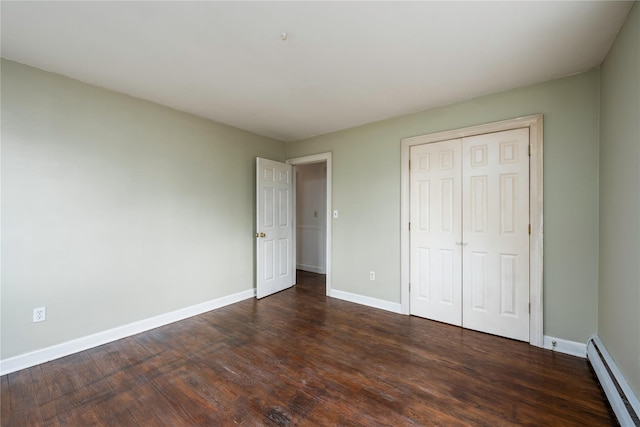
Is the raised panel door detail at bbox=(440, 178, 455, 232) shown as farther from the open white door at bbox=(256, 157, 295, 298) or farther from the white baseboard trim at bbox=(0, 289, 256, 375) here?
the white baseboard trim at bbox=(0, 289, 256, 375)

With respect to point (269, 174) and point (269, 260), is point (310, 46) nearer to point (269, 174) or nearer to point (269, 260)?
point (269, 174)

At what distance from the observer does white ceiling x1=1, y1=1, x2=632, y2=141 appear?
155 cm

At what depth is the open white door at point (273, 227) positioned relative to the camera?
12.4 feet

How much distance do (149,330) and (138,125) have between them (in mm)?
2169

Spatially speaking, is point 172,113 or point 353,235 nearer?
point 172,113

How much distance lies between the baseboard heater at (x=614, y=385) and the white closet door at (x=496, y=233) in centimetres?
47

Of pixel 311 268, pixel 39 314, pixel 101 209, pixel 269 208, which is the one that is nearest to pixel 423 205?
pixel 269 208

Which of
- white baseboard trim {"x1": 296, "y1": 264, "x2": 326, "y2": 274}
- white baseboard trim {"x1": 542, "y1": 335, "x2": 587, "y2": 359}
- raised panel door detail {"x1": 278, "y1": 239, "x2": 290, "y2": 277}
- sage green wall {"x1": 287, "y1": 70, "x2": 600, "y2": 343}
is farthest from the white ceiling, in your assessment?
white baseboard trim {"x1": 296, "y1": 264, "x2": 326, "y2": 274}

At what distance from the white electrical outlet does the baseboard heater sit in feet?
13.3

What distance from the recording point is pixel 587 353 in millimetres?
2178

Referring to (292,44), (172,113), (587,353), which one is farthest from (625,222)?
(172,113)

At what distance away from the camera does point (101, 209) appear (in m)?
2.48

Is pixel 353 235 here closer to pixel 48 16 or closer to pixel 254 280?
pixel 254 280

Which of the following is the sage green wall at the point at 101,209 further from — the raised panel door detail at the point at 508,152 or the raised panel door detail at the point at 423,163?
the raised panel door detail at the point at 508,152
